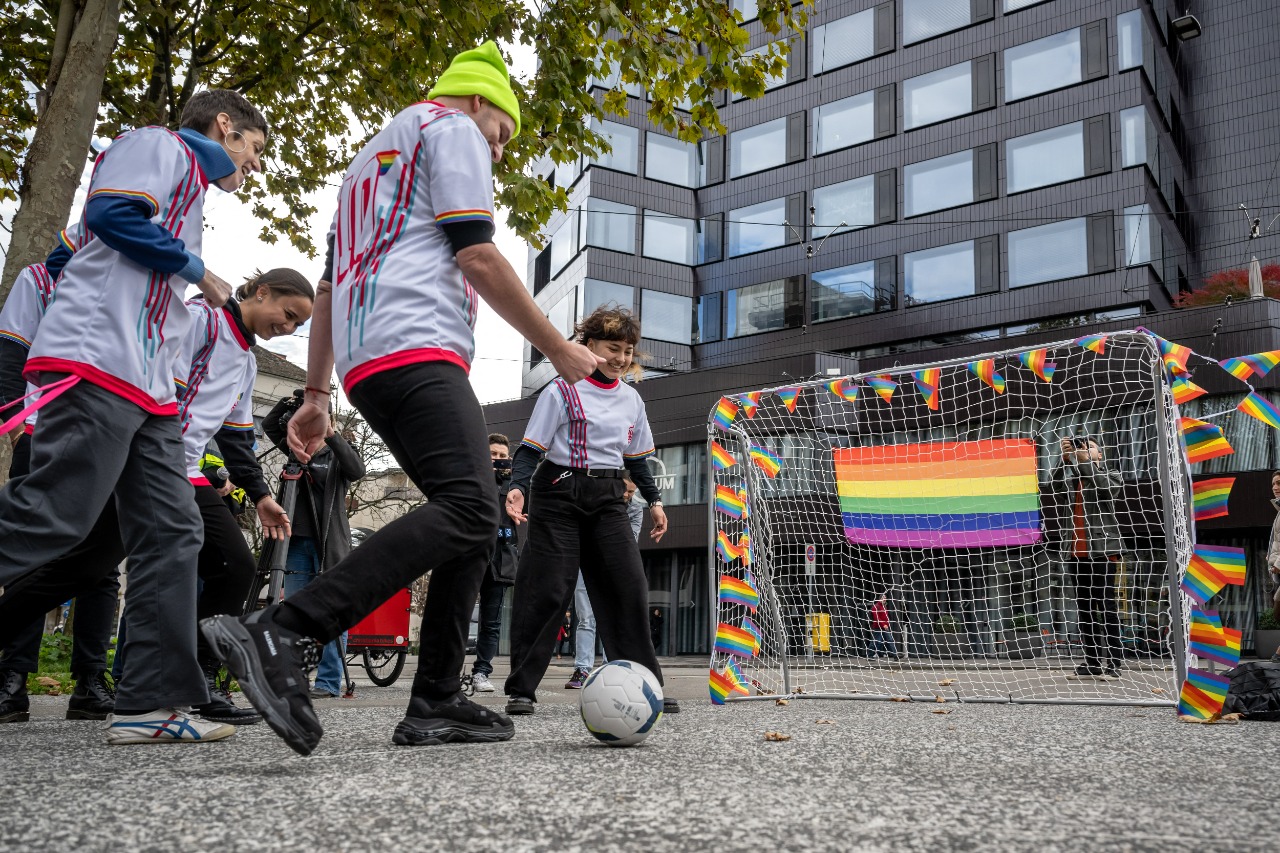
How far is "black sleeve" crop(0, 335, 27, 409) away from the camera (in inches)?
187

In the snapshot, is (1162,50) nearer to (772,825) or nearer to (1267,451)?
(1267,451)

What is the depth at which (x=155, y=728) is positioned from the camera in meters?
3.35

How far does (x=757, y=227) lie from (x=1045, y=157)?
863cm

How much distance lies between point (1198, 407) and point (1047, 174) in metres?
7.86

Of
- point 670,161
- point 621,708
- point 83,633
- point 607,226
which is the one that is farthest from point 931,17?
point 621,708

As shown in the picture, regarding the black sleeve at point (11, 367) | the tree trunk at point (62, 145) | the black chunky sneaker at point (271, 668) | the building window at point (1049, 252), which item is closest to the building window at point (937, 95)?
the building window at point (1049, 252)

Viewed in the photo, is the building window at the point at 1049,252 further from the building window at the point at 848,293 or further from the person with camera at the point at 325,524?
the person with camera at the point at 325,524

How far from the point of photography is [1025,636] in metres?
10.3

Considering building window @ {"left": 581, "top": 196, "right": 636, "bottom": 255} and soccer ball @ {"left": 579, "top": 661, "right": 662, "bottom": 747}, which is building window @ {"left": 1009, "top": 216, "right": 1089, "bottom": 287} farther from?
soccer ball @ {"left": 579, "top": 661, "right": 662, "bottom": 747}

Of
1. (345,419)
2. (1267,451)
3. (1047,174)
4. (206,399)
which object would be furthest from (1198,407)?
(206,399)

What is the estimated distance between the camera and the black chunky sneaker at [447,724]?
3.34 m

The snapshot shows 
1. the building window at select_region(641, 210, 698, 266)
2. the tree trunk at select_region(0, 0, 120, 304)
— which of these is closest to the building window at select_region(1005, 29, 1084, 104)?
the building window at select_region(641, 210, 698, 266)

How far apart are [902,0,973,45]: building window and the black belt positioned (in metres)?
29.2

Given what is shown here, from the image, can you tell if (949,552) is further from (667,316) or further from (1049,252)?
(667,316)
